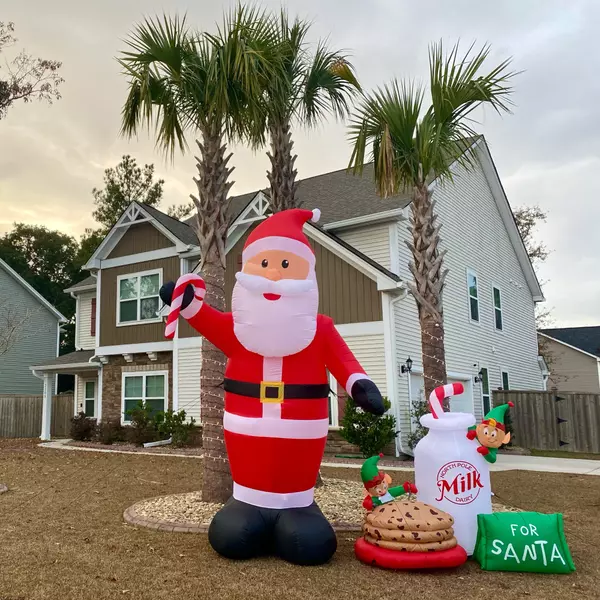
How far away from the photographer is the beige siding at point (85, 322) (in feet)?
72.1

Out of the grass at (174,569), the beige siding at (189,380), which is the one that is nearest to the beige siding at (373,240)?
the beige siding at (189,380)

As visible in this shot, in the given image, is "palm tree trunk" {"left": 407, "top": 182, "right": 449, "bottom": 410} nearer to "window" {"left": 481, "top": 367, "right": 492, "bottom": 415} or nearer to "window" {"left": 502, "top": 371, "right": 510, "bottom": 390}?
"window" {"left": 481, "top": 367, "right": 492, "bottom": 415}

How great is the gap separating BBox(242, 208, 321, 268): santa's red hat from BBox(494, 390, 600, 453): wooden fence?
543 inches

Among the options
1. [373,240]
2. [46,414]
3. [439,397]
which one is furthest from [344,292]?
[46,414]

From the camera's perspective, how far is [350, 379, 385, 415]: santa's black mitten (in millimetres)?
4715

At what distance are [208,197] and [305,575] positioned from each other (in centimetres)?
475

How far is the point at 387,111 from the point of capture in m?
8.30

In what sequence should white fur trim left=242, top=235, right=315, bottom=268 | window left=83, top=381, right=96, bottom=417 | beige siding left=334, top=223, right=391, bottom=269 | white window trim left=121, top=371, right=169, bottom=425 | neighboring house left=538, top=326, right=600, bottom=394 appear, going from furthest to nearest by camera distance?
neighboring house left=538, top=326, right=600, bottom=394 → window left=83, top=381, right=96, bottom=417 → white window trim left=121, top=371, right=169, bottom=425 → beige siding left=334, top=223, right=391, bottom=269 → white fur trim left=242, top=235, right=315, bottom=268

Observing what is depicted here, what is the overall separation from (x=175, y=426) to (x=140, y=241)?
20.1 ft

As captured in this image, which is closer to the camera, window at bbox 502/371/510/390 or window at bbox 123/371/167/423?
window at bbox 123/371/167/423

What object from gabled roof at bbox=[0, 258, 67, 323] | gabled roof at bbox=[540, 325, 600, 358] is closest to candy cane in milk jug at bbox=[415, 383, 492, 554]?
gabled roof at bbox=[0, 258, 67, 323]

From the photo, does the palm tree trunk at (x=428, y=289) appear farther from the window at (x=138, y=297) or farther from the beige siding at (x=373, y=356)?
the window at (x=138, y=297)

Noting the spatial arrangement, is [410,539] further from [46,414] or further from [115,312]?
[46,414]

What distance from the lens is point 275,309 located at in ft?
16.0
